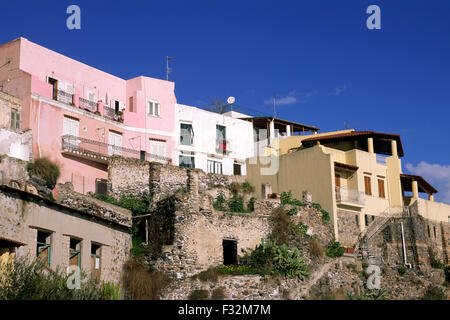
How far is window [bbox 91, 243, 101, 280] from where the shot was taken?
31.1m

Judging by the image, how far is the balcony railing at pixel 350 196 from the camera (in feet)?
146

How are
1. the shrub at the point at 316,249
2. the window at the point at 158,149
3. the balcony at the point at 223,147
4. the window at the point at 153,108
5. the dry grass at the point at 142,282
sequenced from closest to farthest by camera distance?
the dry grass at the point at 142,282, the shrub at the point at 316,249, the window at the point at 158,149, the window at the point at 153,108, the balcony at the point at 223,147

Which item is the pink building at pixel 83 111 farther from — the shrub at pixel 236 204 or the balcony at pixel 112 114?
the shrub at pixel 236 204

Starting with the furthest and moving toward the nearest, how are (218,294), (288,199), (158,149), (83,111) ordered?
(158,149) → (83,111) → (288,199) → (218,294)

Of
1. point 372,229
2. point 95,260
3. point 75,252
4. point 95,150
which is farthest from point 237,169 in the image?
point 75,252

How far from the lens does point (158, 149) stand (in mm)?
48375

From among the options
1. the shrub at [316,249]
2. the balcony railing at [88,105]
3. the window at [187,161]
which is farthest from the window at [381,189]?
the balcony railing at [88,105]

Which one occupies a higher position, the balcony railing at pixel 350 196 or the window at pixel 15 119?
the window at pixel 15 119

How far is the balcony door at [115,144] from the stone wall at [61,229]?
11362 millimetres

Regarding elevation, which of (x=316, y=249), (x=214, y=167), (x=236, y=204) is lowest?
(x=316, y=249)

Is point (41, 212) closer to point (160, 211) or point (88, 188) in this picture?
point (160, 211)

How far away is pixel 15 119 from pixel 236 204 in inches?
583

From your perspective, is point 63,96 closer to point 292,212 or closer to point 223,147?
point 223,147

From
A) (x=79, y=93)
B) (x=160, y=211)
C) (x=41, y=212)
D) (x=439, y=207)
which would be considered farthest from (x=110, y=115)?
(x=439, y=207)
